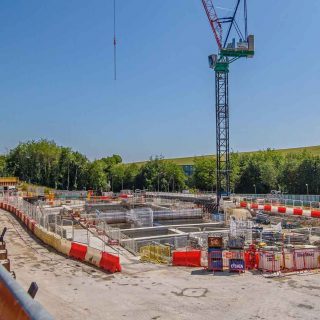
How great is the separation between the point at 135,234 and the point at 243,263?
74.1 ft

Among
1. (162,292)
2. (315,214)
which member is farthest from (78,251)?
(315,214)

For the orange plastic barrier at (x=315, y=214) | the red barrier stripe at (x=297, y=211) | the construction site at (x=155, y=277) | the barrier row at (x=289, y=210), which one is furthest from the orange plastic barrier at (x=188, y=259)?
the red barrier stripe at (x=297, y=211)

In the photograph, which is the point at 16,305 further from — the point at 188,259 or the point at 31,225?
the point at 31,225

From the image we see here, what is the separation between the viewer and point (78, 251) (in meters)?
21.4

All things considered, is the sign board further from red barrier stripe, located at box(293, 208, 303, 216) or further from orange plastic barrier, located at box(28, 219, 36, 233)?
red barrier stripe, located at box(293, 208, 303, 216)

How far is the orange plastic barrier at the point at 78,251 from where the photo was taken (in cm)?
2098

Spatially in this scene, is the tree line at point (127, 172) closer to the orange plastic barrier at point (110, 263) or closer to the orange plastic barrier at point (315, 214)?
the orange plastic barrier at point (315, 214)

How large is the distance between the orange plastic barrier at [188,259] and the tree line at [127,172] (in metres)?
81.3

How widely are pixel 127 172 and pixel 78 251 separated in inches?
4168

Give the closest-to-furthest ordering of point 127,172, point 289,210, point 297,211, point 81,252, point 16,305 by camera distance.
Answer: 1. point 16,305
2. point 81,252
3. point 297,211
4. point 289,210
5. point 127,172

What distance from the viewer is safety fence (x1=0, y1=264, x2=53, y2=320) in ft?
8.52

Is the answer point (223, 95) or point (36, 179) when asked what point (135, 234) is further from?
point (36, 179)

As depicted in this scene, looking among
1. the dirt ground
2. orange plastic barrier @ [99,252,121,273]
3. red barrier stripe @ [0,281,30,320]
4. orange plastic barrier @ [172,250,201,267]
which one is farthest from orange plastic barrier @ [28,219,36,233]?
red barrier stripe @ [0,281,30,320]

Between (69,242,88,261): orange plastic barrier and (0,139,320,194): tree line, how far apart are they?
82.5m
